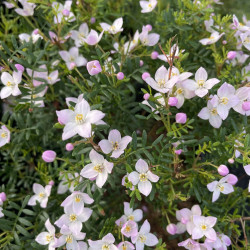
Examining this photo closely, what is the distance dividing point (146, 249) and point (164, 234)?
0.23 meters

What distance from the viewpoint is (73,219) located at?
1.19 metres

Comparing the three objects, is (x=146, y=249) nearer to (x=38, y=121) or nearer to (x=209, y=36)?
(x=38, y=121)

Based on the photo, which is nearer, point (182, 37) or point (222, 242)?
point (222, 242)

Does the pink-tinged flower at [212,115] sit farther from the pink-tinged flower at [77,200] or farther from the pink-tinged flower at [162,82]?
the pink-tinged flower at [77,200]

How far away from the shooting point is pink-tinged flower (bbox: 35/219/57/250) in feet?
4.01

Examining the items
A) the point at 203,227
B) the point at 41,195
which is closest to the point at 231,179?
the point at 203,227

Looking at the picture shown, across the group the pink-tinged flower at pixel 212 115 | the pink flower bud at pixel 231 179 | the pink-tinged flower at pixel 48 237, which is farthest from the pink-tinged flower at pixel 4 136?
the pink flower bud at pixel 231 179

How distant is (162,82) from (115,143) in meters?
0.29

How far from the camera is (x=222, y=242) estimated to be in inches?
47.5

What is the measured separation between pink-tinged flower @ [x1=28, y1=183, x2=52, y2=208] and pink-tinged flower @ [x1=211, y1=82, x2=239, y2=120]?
0.80 meters

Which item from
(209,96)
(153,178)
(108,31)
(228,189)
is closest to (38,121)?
(108,31)

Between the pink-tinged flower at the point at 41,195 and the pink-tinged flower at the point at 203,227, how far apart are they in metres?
0.65

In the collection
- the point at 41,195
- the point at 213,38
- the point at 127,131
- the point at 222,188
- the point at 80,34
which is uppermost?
the point at 213,38

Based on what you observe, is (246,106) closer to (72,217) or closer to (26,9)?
(72,217)
